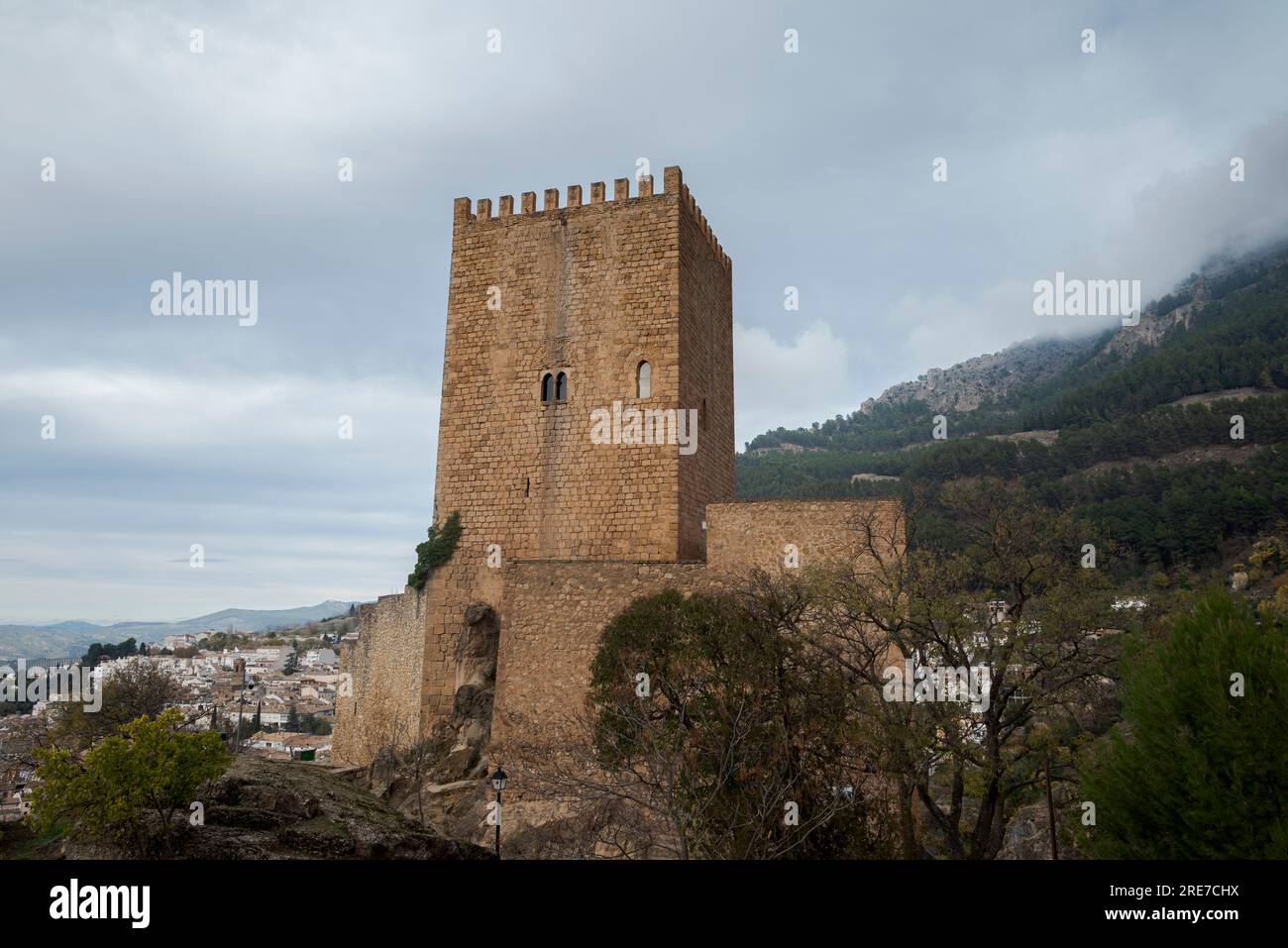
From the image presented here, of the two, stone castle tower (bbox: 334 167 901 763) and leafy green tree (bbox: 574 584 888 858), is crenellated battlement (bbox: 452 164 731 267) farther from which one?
leafy green tree (bbox: 574 584 888 858)

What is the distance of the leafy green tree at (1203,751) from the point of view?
9.22 metres

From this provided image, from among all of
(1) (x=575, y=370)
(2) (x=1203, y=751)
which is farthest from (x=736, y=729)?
(1) (x=575, y=370)

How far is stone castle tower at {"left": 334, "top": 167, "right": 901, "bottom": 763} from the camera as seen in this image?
18.0 m

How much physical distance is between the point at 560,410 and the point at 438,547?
169 inches

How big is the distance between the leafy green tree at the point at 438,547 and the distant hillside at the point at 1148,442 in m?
26.7

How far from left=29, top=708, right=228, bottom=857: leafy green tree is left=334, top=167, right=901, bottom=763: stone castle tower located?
311 inches

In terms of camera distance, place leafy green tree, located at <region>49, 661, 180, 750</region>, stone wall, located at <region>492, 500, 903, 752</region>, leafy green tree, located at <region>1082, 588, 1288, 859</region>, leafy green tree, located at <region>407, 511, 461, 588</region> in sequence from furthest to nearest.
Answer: leafy green tree, located at <region>49, 661, 180, 750</region>
leafy green tree, located at <region>407, 511, 461, 588</region>
stone wall, located at <region>492, 500, 903, 752</region>
leafy green tree, located at <region>1082, 588, 1288, 859</region>

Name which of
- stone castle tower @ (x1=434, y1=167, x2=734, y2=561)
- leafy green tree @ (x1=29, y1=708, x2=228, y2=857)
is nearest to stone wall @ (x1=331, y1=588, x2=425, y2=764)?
stone castle tower @ (x1=434, y1=167, x2=734, y2=561)

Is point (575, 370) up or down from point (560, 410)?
up

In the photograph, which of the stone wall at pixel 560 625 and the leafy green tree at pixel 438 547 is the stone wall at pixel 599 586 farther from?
the leafy green tree at pixel 438 547

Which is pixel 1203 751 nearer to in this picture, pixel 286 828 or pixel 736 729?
pixel 736 729

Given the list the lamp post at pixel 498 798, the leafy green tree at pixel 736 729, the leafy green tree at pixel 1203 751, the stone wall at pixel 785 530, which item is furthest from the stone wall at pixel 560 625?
the leafy green tree at pixel 1203 751

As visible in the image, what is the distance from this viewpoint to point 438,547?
62.8 feet
